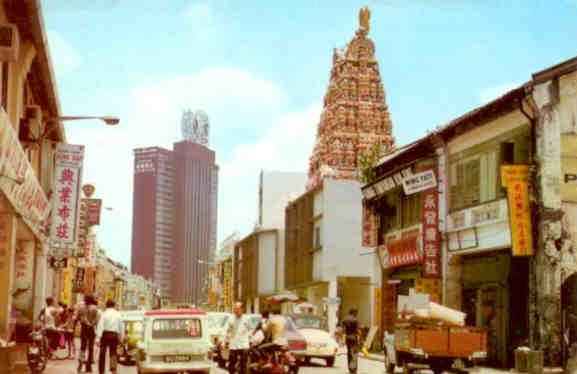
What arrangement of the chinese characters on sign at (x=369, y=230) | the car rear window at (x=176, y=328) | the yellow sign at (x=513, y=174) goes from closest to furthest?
the car rear window at (x=176, y=328), the yellow sign at (x=513, y=174), the chinese characters on sign at (x=369, y=230)

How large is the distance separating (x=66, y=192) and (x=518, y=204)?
1493cm

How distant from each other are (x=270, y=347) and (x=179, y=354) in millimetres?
2146

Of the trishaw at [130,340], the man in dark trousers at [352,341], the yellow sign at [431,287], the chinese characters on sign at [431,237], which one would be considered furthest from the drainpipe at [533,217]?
the trishaw at [130,340]

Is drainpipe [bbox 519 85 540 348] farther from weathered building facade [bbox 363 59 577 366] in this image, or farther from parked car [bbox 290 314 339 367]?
parked car [bbox 290 314 339 367]

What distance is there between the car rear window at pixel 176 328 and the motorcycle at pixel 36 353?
383 cm

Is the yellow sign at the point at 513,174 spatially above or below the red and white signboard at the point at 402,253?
above

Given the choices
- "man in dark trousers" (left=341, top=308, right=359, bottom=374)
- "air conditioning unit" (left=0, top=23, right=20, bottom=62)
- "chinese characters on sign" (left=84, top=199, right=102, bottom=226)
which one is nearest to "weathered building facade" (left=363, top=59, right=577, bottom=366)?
"man in dark trousers" (left=341, top=308, right=359, bottom=374)

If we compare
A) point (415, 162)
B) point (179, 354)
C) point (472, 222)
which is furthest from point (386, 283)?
point (179, 354)

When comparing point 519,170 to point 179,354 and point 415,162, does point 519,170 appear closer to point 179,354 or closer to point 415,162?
point 415,162

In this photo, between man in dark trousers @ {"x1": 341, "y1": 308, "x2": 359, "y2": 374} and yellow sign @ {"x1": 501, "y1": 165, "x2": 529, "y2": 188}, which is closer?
man in dark trousers @ {"x1": 341, "y1": 308, "x2": 359, "y2": 374}

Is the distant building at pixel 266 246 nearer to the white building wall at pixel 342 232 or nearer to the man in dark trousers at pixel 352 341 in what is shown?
the white building wall at pixel 342 232

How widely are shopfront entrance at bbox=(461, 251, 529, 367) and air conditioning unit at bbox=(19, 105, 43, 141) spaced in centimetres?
1565

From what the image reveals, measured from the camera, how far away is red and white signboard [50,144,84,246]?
30.7m

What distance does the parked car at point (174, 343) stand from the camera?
19891mm
